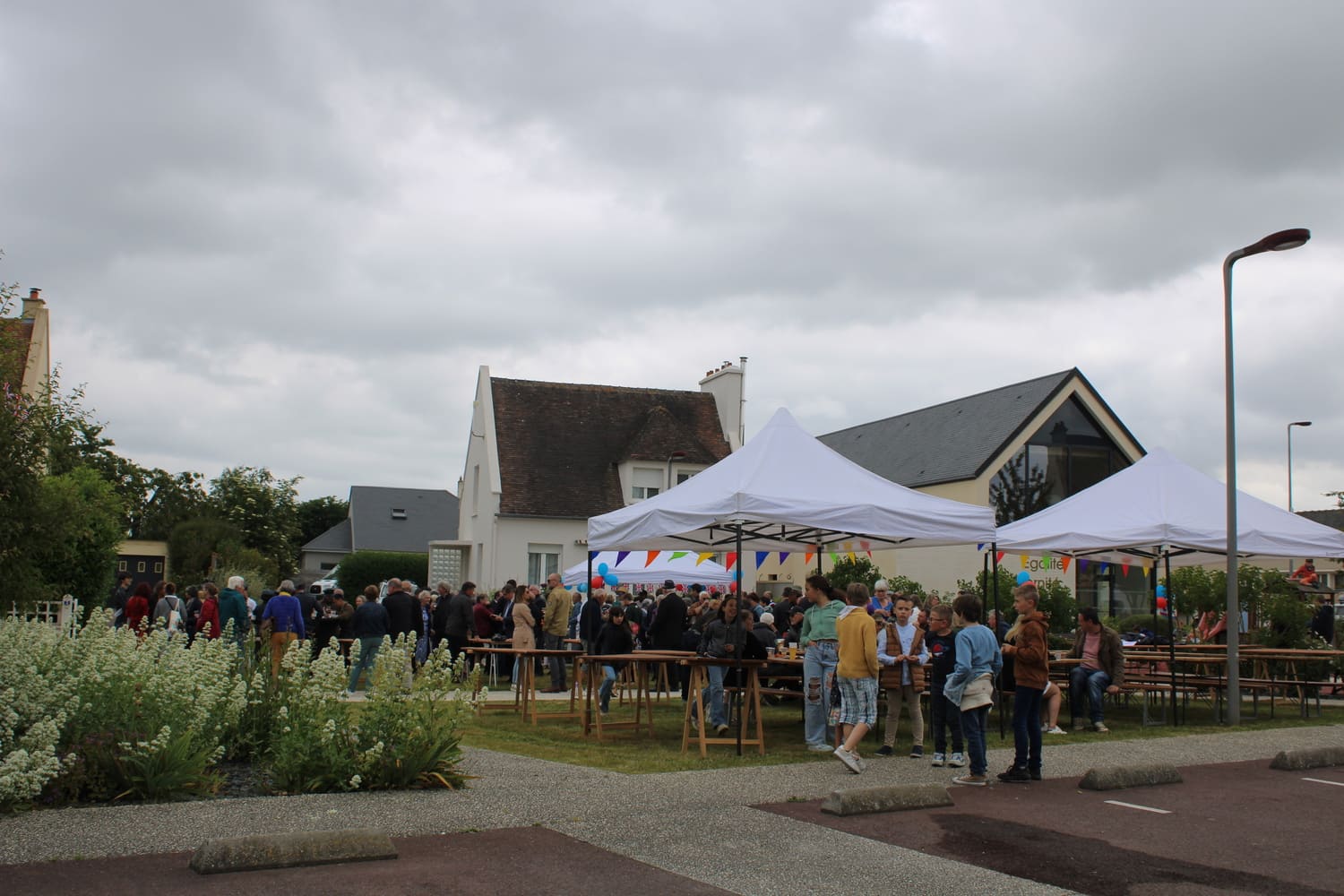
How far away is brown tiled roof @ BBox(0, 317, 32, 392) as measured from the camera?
9266mm

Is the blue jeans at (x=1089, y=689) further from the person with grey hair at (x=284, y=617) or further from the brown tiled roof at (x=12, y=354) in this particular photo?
the brown tiled roof at (x=12, y=354)

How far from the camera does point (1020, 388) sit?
123 ft

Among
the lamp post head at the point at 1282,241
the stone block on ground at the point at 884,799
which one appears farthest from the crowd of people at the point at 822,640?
the lamp post head at the point at 1282,241

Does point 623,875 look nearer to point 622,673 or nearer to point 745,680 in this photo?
point 745,680

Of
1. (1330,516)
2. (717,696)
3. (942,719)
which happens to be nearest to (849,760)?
(942,719)

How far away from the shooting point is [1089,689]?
13617mm

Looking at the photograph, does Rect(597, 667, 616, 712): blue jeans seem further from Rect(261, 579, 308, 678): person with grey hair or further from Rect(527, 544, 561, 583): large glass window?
Rect(527, 544, 561, 583): large glass window

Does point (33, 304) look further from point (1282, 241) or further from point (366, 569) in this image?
point (1282, 241)

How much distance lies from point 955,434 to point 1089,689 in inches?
988

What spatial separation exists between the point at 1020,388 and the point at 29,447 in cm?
3257

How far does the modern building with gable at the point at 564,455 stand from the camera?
35500 mm

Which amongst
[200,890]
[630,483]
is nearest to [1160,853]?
[200,890]

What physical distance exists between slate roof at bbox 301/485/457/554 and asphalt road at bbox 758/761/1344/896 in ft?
186

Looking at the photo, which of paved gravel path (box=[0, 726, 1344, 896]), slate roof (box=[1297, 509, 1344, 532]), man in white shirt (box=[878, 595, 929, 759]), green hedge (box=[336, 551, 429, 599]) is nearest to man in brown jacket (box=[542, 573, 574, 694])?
man in white shirt (box=[878, 595, 929, 759])
